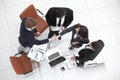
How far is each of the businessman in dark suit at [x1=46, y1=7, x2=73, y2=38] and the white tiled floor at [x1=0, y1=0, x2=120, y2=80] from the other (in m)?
0.80

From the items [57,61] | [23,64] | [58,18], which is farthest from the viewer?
[57,61]

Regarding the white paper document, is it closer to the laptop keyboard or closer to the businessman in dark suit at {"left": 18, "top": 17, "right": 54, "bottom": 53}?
the businessman in dark suit at {"left": 18, "top": 17, "right": 54, "bottom": 53}

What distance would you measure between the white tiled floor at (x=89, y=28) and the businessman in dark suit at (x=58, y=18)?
80 centimetres

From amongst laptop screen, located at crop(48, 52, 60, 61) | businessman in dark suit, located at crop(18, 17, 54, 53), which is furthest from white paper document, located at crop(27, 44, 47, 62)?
laptop screen, located at crop(48, 52, 60, 61)

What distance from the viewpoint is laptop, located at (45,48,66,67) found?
470 cm

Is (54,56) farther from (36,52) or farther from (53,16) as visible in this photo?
(53,16)

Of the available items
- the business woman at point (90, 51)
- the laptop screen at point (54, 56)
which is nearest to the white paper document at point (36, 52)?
the laptop screen at point (54, 56)

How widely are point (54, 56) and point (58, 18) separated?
0.85m

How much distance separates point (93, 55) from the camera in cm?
434

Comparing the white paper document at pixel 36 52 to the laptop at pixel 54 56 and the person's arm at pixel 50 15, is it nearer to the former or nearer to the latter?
the laptop at pixel 54 56

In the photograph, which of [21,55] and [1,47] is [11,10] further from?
[21,55]

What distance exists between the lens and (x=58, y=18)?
173 inches

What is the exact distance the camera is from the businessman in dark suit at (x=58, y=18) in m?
4.30

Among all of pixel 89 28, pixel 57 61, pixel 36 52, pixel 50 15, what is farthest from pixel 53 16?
pixel 89 28
